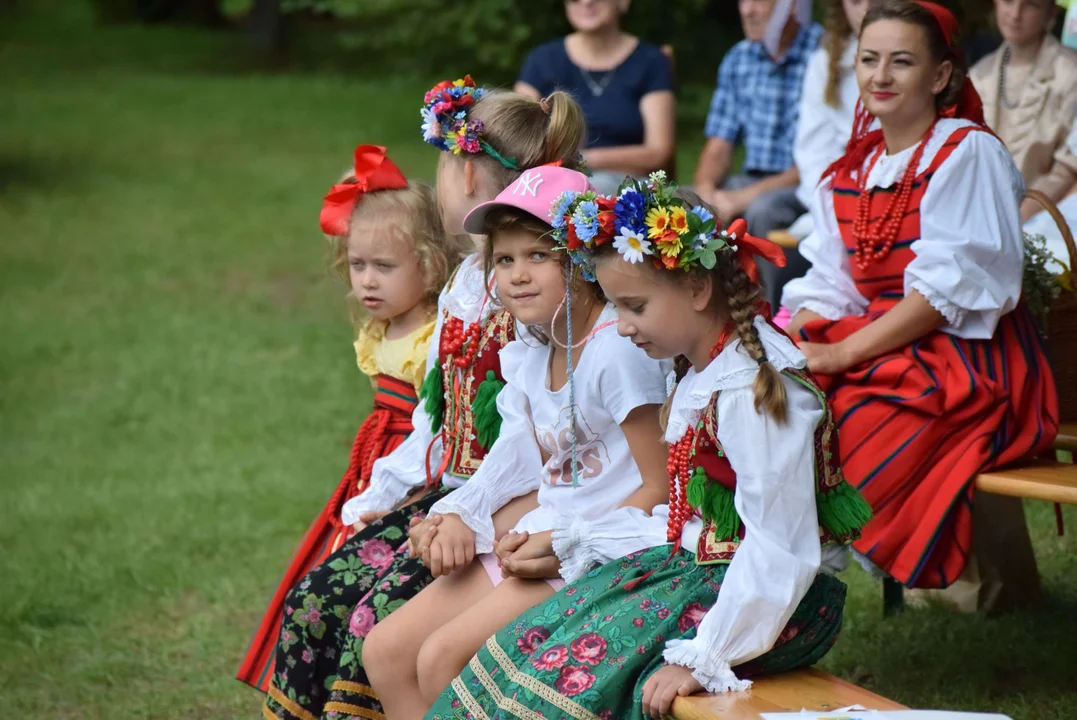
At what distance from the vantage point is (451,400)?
320 cm

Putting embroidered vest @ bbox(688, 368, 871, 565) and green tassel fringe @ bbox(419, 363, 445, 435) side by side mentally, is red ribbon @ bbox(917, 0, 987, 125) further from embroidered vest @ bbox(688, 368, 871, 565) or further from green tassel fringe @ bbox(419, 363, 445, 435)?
green tassel fringe @ bbox(419, 363, 445, 435)

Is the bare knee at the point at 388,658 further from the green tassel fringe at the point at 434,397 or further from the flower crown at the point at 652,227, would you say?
the flower crown at the point at 652,227

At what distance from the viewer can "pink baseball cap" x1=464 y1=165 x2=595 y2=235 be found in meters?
2.67

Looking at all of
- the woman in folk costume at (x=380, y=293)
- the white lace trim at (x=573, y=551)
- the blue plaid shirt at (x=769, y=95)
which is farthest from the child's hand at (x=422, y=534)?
the blue plaid shirt at (x=769, y=95)

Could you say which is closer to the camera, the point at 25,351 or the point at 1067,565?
the point at 1067,565

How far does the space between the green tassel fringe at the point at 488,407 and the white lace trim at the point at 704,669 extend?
89 cm

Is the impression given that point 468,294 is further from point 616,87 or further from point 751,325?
point 616,87

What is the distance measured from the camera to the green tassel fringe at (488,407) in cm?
310

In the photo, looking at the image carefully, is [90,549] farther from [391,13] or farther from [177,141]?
[177,141]

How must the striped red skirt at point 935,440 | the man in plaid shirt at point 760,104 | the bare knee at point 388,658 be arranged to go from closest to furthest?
1. the bare knee at point 388,658
2. the striped red skirt at point 935,440
3. the man in plaid shirt at point 760,104

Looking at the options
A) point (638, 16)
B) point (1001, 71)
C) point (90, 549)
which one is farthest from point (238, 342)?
point (638, 16)

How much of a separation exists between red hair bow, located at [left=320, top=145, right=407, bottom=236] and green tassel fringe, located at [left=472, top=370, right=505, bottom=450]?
2.03ft

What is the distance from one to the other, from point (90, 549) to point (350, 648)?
7.43 feet

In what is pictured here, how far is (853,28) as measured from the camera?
483 cm
